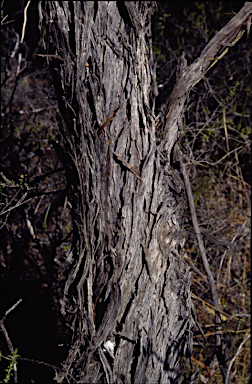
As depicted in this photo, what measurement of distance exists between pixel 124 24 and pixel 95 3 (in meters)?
0.14

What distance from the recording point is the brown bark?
4.25ft

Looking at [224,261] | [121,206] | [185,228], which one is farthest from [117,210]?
[224,261]

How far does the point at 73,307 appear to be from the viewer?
5.21 ft

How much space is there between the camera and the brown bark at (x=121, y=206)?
130 centimetres

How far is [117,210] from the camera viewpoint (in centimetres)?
145

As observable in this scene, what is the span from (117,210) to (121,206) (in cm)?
3

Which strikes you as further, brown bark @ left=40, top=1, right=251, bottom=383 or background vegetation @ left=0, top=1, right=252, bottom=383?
background vegetation @ left=0, top=1, right=252, bottom=383

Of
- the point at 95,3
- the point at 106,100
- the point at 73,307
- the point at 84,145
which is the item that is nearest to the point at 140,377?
the point at 73,307

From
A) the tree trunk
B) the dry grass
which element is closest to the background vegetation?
the dry grass

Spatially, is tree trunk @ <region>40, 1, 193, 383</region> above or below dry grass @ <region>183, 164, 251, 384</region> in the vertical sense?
above

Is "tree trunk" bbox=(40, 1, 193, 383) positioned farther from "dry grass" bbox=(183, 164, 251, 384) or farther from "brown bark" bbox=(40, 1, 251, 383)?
"dry grass" bbox=(183, 164, 251, 384)

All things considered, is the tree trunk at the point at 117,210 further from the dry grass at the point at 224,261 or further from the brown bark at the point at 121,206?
the dry grass at the point at 224,261

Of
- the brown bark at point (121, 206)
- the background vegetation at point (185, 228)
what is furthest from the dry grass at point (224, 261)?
the brown bark at point (121, 206)

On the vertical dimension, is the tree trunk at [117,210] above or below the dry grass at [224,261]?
above
